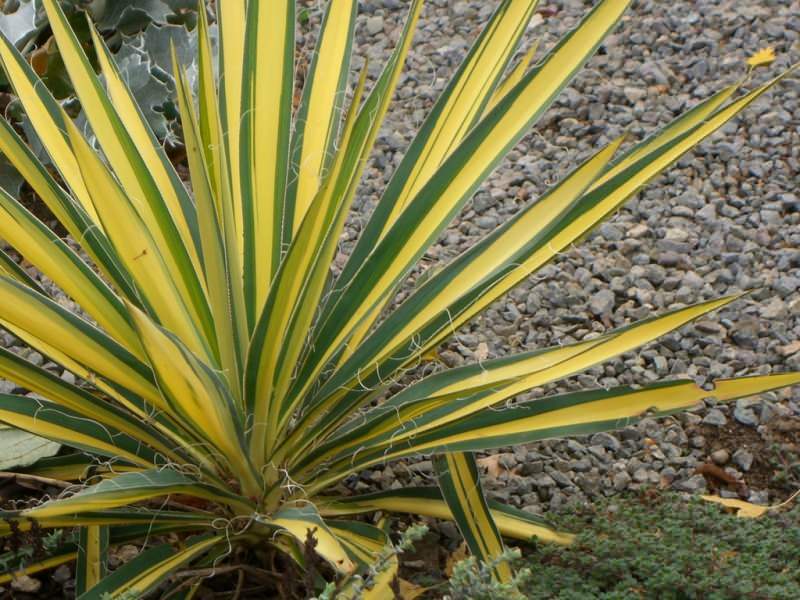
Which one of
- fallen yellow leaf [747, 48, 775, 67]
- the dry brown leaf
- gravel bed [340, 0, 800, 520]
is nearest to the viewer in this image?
the dry brown leaf

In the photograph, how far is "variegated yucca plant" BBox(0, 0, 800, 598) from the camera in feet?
5.47

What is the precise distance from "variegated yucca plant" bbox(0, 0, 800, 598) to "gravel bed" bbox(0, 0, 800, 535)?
41 cm

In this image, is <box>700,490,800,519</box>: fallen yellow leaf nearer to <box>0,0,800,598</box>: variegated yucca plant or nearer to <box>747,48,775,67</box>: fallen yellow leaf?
<box>0,0,800,598</box>: variegated yucca plant

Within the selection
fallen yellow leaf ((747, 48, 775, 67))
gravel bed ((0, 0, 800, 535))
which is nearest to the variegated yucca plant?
gravel bed ((0, 0, 800, 535))

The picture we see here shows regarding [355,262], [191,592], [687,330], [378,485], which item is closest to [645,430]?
[687,330]

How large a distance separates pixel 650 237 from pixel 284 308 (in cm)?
160

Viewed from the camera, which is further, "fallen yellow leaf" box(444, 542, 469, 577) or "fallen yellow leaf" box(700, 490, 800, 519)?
"fallen yellow leaf" box(700, 490, 800, 519)

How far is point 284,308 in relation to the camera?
164 centimetres

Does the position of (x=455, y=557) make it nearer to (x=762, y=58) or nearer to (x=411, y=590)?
(x=411, y=590)

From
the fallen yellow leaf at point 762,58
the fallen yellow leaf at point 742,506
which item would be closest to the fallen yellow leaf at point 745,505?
the fallen yellow leaf at point 742,506

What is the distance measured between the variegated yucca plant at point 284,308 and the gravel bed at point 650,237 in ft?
1.35

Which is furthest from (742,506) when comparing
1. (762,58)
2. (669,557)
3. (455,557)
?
(762,58)

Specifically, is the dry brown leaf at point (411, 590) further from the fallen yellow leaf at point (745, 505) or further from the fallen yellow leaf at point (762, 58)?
the fallen yellow leaf at point (762, 58)

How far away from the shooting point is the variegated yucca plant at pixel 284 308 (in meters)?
1.67
